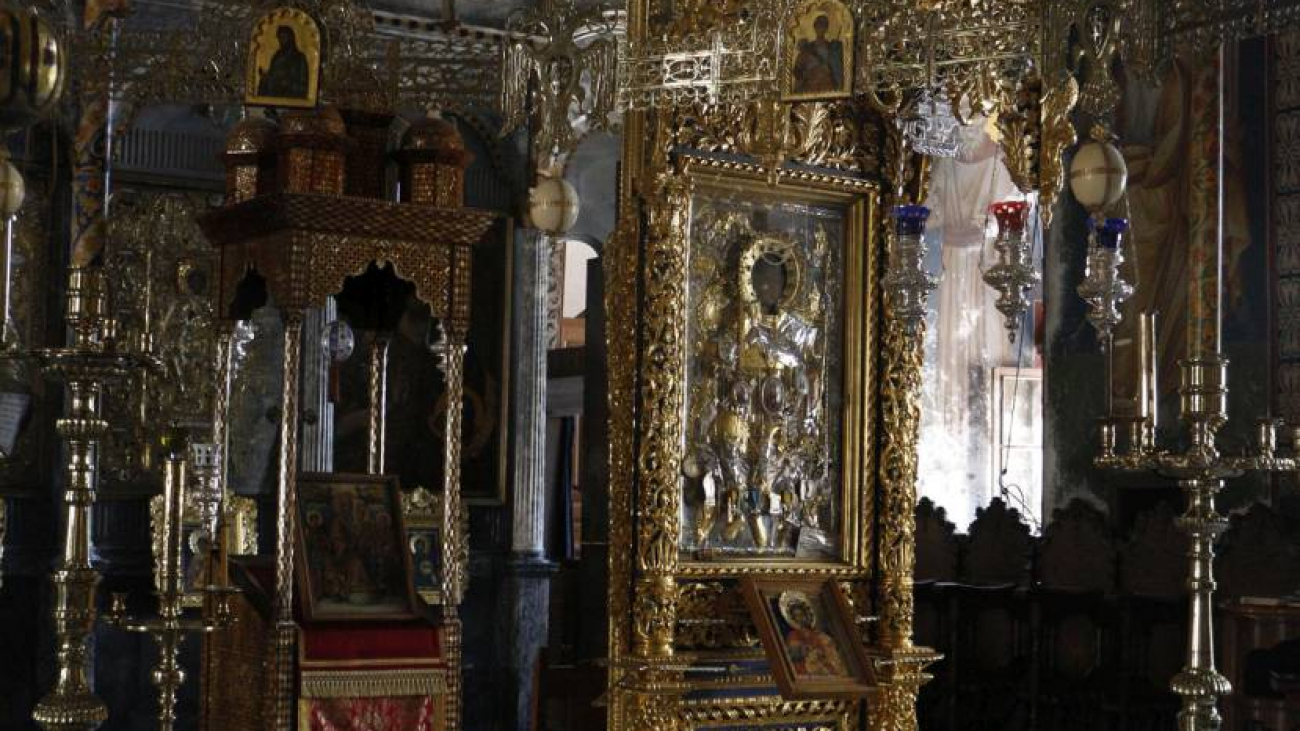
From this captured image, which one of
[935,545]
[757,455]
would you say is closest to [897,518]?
[757,455]

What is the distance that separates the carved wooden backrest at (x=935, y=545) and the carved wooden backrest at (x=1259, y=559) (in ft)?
6.13

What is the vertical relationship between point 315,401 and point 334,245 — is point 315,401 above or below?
below

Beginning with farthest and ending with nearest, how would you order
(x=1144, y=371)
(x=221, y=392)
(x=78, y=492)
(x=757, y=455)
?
(x=221, y=392)
(x=757, y=455)
(x=1144, y=371)
(x=78, y=492)

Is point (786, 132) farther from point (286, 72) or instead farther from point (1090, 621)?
point (1090, 621)

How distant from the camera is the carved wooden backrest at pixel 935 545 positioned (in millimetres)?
10680

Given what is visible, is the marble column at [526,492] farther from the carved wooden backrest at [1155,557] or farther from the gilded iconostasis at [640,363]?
the carved wooden backrest at [1155,557]

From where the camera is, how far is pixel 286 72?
7.81 m

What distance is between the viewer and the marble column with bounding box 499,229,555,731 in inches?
432

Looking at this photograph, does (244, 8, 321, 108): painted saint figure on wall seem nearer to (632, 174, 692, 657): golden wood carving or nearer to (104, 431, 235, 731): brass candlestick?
(632, 174, 692, 657): golden wood carving

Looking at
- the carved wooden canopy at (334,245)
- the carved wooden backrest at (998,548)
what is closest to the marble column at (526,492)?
the carved wooden backrest at (998,548)

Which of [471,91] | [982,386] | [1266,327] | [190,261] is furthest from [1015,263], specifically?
[982,386]

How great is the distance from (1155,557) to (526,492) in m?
3.59

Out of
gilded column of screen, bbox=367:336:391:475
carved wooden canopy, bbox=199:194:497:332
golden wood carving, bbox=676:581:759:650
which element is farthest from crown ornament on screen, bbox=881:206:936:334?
gilded column of screen, bbox=367:336:391:475

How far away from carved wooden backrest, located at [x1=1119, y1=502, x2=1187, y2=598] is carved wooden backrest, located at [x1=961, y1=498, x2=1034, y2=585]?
71 centimetres
